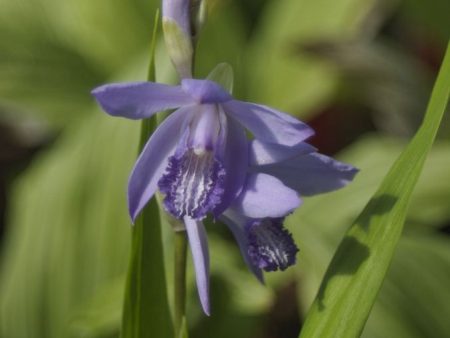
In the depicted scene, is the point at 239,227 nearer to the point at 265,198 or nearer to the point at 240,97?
the point at 265,198

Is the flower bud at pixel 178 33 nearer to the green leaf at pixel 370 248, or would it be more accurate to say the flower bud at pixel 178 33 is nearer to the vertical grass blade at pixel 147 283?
the vertical grass blade at pixel 147 283

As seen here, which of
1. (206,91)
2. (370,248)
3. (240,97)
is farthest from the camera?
(240,97)

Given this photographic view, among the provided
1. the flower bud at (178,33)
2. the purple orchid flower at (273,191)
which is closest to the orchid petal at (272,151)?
the purple orchid flower at (273,191)

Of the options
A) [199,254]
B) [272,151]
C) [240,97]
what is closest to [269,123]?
[272,151]

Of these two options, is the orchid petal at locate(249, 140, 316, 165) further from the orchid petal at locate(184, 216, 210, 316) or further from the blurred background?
the blurred background

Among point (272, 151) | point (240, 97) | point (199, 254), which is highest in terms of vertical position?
point (272, 151)

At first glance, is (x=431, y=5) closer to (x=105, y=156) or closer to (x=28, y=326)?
(x=105, y=156)

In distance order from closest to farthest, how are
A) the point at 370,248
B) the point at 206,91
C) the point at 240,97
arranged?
the point at 206,91
the point at 370,248
the point at 240,97

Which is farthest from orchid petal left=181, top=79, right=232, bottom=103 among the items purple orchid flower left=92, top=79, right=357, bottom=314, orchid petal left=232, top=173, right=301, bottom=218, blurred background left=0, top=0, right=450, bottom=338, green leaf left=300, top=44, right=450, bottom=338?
blurred background left=0, top=0, right=450, bottom=338
